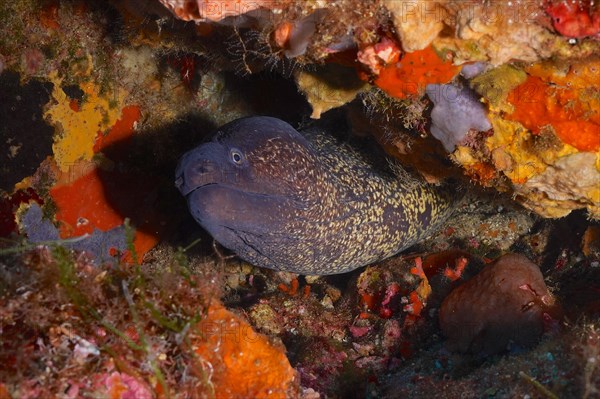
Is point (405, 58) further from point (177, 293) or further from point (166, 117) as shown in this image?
point (166, 117)

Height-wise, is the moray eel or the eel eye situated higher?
the eel eye

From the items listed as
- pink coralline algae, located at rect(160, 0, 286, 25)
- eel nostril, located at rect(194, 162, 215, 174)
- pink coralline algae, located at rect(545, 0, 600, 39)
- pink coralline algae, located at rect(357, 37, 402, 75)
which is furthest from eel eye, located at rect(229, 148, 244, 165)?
pink coralline algae, located at rect(545, 0, 600, 39)

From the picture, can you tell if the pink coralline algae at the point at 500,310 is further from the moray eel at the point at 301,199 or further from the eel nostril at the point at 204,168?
the eel nostril at the point at 204,168

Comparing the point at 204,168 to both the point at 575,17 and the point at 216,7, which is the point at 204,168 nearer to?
the point at 216,7

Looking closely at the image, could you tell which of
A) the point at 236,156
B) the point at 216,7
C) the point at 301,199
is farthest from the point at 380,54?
the point at 301,199

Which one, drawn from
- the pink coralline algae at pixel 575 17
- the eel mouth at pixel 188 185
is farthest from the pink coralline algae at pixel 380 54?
the eel mouth at pixel 188 185

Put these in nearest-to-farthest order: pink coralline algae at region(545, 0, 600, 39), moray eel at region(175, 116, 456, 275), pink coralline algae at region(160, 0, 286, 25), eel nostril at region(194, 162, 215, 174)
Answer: pink coralline algae at region(545, 0, 600, 39), pink coralline algae at region(160, 0, 286, 25), eel nostril at region(194, 162, 215, 174), moray eel at region(175, 116, 456, 275)

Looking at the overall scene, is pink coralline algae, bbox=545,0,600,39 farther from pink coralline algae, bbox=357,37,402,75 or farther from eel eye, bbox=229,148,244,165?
eel eye, bbox=229,148,244,165
